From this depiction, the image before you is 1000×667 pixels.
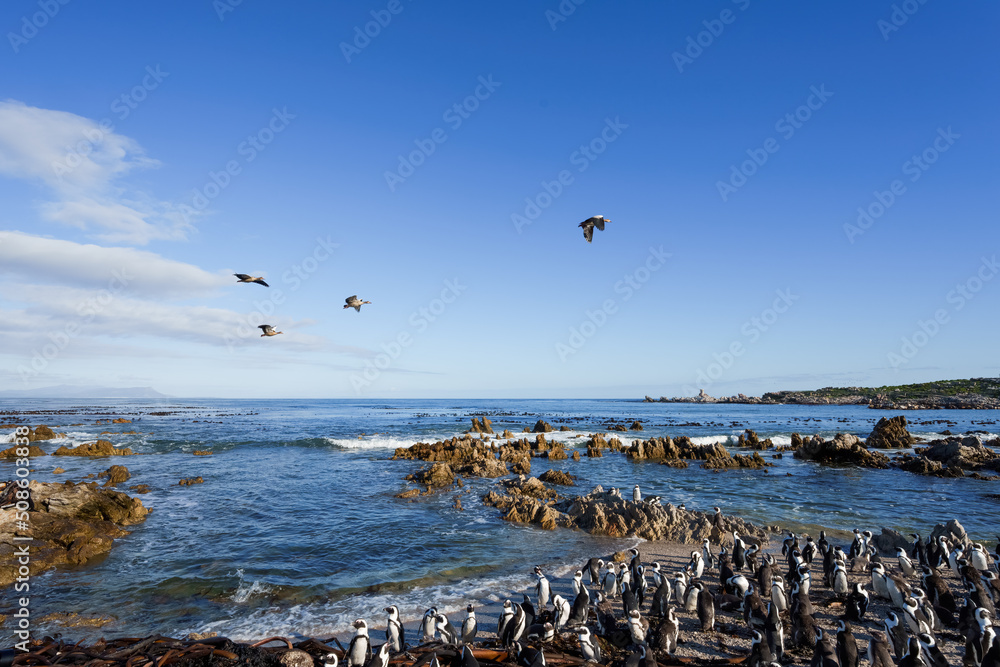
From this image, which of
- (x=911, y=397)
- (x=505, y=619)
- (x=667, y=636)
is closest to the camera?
(x=667, y=636)

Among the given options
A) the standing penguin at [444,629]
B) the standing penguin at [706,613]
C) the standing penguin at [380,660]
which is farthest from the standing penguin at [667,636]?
the standing penguin at [380,660]

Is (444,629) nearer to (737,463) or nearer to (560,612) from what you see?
(560,612)

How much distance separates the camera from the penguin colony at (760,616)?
266 inches

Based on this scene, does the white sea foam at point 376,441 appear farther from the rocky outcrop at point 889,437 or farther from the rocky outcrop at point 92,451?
the rocky outcrop at point 889,437

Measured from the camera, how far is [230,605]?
33.7 ft

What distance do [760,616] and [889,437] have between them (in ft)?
140

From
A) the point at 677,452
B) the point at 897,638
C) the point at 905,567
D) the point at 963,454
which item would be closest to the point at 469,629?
the point at 897,638

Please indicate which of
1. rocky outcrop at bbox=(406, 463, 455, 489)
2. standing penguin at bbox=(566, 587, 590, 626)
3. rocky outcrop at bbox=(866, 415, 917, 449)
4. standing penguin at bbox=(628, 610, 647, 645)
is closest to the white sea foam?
rocky outcrop at bbox=(406, 463, 455, 489)

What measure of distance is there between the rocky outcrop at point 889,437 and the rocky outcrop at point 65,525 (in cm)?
5031

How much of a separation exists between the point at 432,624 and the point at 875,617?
850 centimetres

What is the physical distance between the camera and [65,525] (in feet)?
47.8

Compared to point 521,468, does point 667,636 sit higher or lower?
higher

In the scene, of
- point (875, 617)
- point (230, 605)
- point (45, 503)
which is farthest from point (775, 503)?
point (45, 503)

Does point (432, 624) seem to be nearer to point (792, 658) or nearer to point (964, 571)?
point (792, 658)
